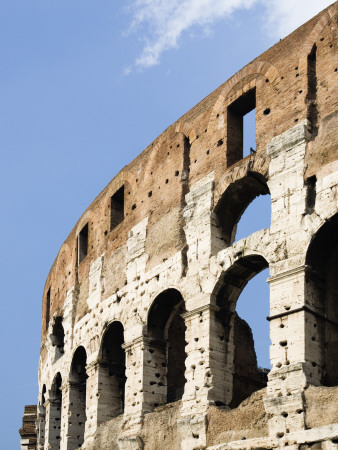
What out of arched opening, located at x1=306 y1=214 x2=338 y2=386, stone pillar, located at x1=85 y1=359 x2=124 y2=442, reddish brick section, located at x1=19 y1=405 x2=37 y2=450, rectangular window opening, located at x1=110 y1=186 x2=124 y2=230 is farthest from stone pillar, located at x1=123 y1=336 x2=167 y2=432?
reddish brick section, located at x1=19 y1=405 x2=37 y2=450

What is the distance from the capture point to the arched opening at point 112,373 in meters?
16.9

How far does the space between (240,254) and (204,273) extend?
92 centimetres

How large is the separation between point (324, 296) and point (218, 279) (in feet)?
6.60

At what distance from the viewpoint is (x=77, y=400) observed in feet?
61.0

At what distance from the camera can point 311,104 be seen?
527 inches

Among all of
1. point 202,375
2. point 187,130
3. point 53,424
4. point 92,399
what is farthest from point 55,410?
point 187,130

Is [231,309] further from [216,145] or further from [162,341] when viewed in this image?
[216,145]

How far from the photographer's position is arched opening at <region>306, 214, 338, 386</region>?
12.2 m

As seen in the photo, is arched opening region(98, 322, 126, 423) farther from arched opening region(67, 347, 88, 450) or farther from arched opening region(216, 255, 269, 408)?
arched opening region(216, 255, 269, 408)

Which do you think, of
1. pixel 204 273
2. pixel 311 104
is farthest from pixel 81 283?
pixel 311 104

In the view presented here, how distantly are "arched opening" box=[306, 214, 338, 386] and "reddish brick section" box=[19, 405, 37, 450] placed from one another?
12561 mm

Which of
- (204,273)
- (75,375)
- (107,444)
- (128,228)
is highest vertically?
(128,228)

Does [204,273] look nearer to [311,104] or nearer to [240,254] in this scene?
[240,254]

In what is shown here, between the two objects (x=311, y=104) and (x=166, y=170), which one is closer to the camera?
(x=311, y=104)
